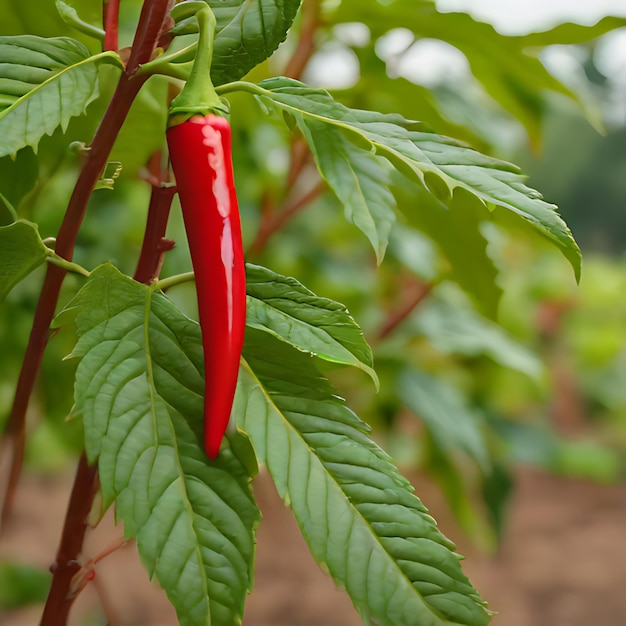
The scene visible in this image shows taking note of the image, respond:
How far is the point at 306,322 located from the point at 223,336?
0.04 m

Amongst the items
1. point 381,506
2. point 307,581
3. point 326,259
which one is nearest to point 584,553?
point 307,581

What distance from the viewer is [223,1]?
34cm

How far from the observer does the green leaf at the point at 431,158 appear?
30cm

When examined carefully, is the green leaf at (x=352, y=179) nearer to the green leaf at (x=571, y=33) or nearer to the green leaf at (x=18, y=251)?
the green leaf at (x=18, y=251)

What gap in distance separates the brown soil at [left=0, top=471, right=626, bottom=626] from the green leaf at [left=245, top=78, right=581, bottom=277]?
2.81 ft

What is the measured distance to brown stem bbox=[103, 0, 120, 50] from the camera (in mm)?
350

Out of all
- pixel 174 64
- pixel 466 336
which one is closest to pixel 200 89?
pixel 174 64

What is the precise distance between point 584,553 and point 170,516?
139 cm

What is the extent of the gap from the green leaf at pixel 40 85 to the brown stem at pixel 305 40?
36 centimetres

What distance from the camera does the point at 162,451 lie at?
309 mm

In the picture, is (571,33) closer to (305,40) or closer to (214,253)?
(305,40)

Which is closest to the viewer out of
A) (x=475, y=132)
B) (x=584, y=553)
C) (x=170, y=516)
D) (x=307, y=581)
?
(x=170, y=516)

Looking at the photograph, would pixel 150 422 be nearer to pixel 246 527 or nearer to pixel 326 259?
pixel 246 527

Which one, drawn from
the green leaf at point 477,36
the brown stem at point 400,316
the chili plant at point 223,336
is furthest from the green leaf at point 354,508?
the brown stem at point 400,316
